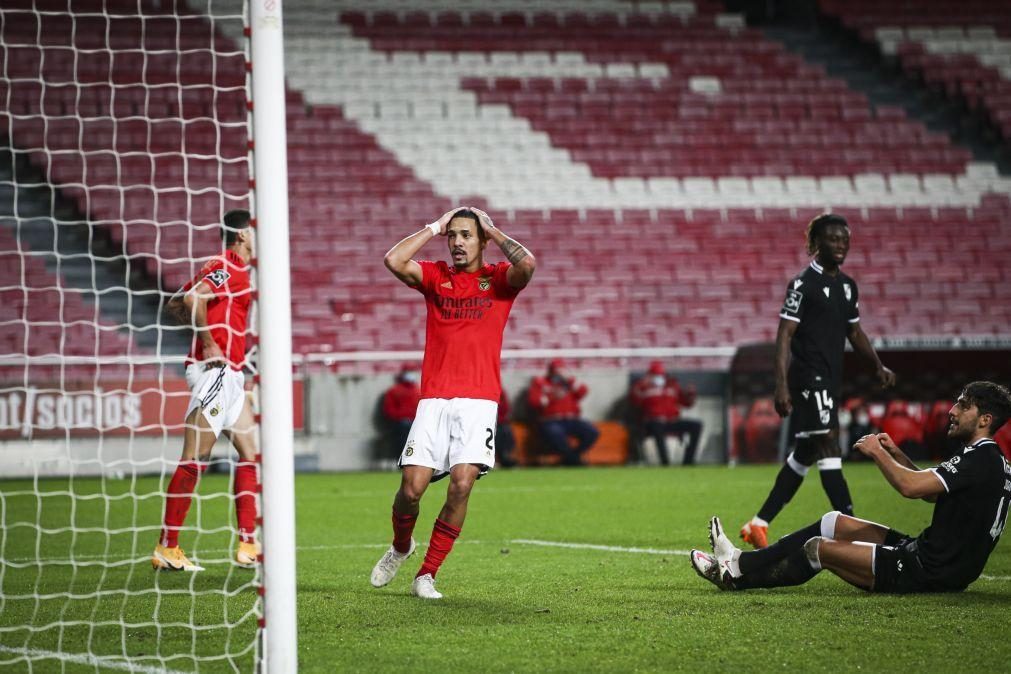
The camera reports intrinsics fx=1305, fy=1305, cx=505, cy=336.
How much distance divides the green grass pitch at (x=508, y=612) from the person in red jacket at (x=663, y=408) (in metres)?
7.04

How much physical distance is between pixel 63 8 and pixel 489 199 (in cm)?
811

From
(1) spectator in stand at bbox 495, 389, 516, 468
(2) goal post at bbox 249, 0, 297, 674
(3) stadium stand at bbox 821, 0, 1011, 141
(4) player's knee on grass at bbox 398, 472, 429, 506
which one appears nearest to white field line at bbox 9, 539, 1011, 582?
(4) player's knee on grass at bbox 398, 472, 429, 506

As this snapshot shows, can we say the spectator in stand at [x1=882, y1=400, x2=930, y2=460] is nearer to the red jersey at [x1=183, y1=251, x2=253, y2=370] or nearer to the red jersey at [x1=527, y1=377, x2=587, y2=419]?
the red jersey at [x1=527, y1=377, x2=587, y2=419]

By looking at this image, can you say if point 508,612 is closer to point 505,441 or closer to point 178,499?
point 178,499

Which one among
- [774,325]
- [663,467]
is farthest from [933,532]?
[774,325]

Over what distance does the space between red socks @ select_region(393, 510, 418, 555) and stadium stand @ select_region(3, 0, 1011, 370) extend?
11.7 meters

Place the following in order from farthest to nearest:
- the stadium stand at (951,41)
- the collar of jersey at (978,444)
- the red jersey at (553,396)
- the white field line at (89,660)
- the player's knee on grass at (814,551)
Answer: the stadium stand at (951,41), the red jersey at (553,396), the player's knee on grass at (814,551), the collar of jersey at (978,444), the white field line at (89,660)

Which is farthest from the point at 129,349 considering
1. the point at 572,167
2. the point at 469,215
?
the point at 572,167

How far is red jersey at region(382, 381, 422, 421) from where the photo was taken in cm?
1611

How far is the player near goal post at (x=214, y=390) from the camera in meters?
6.93

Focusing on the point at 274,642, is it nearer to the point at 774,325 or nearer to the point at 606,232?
the point at 774,325

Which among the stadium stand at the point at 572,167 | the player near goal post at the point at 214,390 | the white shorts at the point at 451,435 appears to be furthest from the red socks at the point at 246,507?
the stadium stand at the point at 572,167

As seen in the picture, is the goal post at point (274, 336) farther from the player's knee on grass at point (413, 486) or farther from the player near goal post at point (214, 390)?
the player near goal post at point (214, 390)

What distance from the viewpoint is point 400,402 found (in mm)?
16125
